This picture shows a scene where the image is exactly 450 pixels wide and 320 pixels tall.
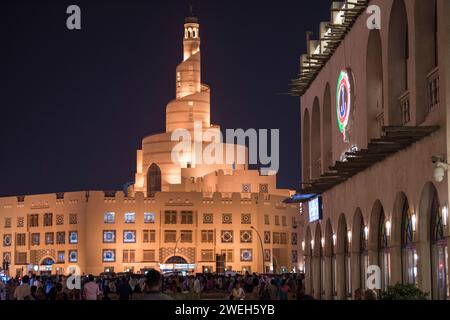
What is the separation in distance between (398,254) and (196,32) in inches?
3638

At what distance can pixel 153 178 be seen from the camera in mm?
110438

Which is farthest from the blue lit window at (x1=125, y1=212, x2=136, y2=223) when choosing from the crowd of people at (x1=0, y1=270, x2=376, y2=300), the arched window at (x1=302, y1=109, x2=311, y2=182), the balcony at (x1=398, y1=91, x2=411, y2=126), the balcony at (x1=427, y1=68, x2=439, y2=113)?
the balcony at (x1=427, y1=68, x2=439, y2=113)

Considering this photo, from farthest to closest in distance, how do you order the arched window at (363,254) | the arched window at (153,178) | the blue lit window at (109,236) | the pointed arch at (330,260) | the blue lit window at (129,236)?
the arched window at (153,178) → the blue lit window at (109,236) → the blue lit window at (129,236) → the pointed arch at (330,260) → the arched window at (363,254)

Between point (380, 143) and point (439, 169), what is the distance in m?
5.61

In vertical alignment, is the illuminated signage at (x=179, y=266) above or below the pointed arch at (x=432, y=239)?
above

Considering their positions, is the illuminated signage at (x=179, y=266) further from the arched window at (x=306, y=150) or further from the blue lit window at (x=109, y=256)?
the arched window at (x=306, y=150)

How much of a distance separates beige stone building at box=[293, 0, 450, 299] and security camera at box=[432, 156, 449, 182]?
1.0 inches

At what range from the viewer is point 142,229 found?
9725cm

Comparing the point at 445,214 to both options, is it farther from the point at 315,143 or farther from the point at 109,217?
the point at 109,217

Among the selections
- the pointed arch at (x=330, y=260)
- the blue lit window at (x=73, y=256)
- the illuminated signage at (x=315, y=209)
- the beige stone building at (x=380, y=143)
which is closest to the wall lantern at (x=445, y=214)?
the beige stone building at (x=380, y=143)

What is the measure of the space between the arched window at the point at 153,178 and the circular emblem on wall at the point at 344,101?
245 ft

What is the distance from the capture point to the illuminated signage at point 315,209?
4062 centimetres
